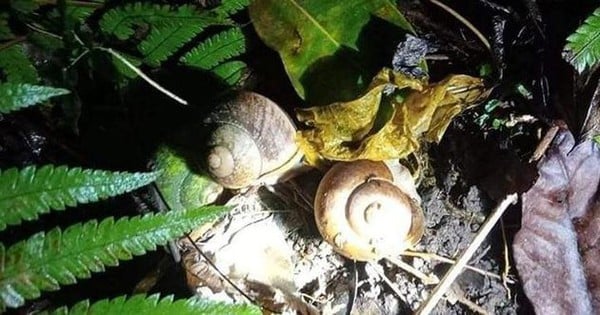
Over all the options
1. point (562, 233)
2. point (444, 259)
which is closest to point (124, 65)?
point (444, 259)

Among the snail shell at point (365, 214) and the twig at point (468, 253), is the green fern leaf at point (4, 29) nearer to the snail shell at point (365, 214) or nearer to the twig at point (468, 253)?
the snail shell at point (365, 214)

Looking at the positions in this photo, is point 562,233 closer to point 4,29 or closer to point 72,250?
point 72,250

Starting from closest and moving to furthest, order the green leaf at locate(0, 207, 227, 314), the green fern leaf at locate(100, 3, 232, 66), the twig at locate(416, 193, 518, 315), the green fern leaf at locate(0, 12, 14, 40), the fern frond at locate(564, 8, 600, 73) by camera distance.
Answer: the green leaf at locate(0, 207, 227, 314) → the fern frond at locate(564, 8, 600, 73) → the green fern leaf at locate(0, 12, 14, 40) → the green fern leaf at locate(100, 3, 232, 66) → the twig at locate(416, 193, 518, 315)

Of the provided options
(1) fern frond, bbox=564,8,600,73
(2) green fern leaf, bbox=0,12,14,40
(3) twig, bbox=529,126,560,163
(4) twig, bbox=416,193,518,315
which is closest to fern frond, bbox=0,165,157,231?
(2) green fern leaf, bbox=0,12,14,40

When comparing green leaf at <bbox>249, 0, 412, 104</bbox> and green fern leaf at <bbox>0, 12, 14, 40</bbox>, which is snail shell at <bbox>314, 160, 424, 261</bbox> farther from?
green fern leaf at <bbox>0, 12, 14, 40</bbox>

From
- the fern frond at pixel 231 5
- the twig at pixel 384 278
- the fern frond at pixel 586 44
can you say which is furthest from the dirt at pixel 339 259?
the fern frond at pixel 231 5
